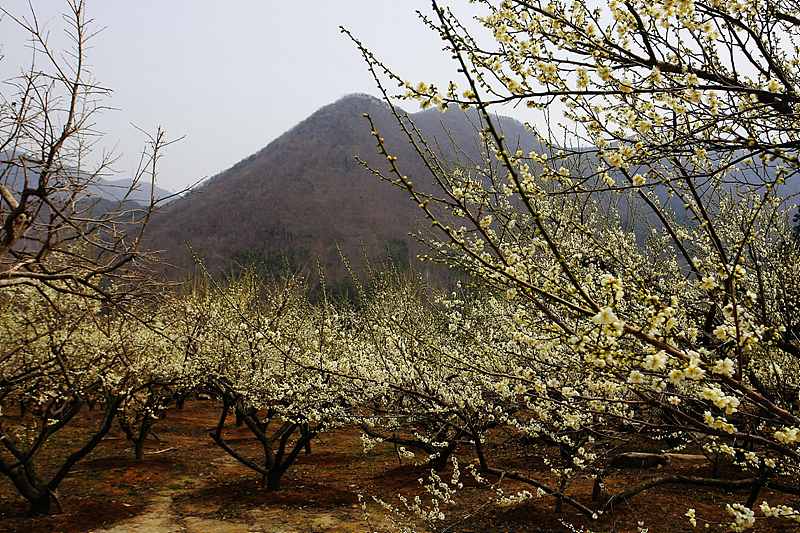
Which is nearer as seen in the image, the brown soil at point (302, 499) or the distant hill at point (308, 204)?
the brown soil at point (302, 499)

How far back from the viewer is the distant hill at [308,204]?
163ft

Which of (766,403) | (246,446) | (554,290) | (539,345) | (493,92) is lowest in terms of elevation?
(246,446)

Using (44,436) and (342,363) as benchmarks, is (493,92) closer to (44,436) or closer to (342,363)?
(342,363)

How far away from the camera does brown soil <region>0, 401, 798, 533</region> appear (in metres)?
5.35

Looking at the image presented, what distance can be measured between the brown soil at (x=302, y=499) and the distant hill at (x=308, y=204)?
3076 centimetres

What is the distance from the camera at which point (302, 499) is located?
660 cm

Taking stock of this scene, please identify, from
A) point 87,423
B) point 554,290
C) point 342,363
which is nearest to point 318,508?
point 342,363

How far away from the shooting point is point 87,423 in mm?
13016

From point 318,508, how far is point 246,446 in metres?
5.14

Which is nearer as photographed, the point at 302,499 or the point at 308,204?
the point at 302,499

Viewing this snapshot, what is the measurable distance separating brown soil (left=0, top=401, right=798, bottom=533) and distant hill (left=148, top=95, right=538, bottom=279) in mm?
30764

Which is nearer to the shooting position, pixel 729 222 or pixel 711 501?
pixel 729 222

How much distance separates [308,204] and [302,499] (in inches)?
2316

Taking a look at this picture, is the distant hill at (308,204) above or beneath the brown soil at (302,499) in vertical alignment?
above
